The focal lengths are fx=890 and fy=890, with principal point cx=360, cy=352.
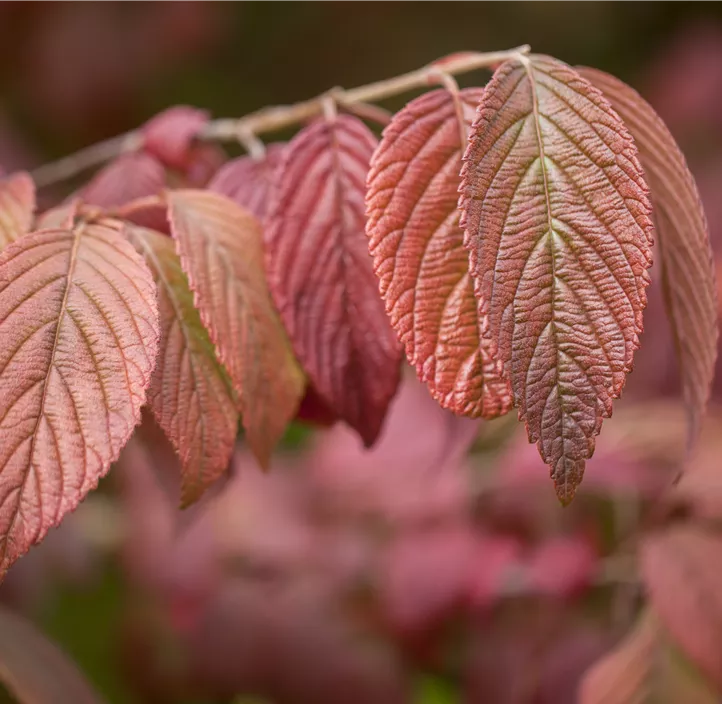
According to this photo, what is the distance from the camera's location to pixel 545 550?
141cm

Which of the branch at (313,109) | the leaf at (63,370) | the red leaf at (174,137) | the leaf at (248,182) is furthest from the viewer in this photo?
the red leaf at (174,137)

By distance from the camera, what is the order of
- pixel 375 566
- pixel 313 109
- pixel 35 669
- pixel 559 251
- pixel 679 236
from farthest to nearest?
pixel 375 566, pixel 35 669, pixel 313 109, pixel 679 236, pixel 559 251

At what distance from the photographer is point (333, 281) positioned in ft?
2.61

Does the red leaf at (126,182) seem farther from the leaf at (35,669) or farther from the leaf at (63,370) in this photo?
the leaf at (35,669)

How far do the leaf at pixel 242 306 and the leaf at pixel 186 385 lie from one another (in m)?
0.02

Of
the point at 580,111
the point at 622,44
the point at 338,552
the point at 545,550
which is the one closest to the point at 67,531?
the point at 338,552

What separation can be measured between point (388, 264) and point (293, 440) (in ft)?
7.28

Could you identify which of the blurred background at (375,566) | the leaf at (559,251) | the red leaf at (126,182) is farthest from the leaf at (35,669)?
the leaf at (559,251)

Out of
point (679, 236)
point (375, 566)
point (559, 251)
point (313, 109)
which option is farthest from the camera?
point (375, 566)

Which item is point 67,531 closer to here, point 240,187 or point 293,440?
point 240,187

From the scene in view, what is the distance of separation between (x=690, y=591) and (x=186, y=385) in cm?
65

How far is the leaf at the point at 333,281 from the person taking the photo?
31.0 inches

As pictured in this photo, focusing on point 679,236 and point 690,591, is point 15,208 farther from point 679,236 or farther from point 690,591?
point 690,591

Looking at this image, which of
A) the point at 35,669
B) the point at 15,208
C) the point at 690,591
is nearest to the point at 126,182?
the point at 15,208
